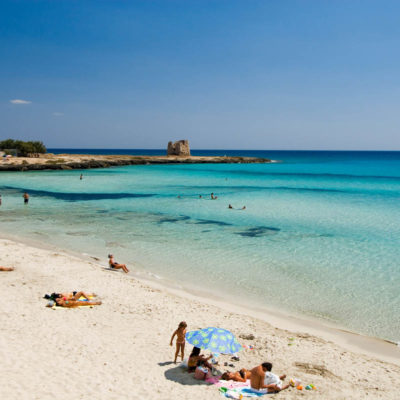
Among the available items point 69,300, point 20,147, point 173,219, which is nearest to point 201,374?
point 69,300

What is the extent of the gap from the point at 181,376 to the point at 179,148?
110 metres

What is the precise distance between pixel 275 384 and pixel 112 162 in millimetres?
83314

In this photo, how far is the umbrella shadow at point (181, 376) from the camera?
7.57 metres

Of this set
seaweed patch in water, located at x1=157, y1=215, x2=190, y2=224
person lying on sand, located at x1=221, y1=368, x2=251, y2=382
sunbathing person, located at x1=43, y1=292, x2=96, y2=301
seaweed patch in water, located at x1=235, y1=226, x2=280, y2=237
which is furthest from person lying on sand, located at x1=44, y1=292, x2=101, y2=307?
seaweed patch in water, located at x1=157, y1=215, x2=190, y2=224

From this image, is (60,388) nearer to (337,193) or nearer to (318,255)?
(318,255)

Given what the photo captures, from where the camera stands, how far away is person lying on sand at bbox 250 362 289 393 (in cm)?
730

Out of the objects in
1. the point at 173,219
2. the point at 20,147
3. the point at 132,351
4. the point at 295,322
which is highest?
the point at 20,147

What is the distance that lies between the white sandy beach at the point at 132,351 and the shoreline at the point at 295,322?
14 cm

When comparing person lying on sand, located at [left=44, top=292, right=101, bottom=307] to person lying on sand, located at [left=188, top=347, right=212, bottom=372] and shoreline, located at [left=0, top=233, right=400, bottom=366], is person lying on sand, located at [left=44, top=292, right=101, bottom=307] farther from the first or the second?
person lying on sand, located at [left=188, top=347, right=212, bottom=372]

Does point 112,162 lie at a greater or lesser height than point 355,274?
greater

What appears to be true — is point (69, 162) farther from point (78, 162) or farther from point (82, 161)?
point (82, 161)

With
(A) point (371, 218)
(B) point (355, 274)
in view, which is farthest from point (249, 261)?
(A) point (371, 218)

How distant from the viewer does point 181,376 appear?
7742mm

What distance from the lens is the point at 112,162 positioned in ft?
284
